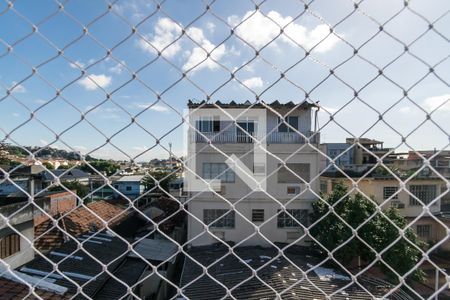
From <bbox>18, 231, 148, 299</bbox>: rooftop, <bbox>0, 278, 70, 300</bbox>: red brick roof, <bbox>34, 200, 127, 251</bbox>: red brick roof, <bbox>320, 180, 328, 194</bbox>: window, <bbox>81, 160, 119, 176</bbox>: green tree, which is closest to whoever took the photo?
<bbox>81, 160, 119, 176</bbox>: green tree

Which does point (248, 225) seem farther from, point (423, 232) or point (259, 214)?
point (423, 232)

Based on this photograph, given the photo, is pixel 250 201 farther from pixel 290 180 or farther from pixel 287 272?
pixel 287 272

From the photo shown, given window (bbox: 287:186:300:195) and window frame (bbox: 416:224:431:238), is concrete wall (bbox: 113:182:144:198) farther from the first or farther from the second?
window frame (bbox: 416:224:431:238)

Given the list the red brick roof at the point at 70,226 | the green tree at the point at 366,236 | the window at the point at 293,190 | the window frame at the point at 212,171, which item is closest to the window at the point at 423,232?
the window at the point at 293,190

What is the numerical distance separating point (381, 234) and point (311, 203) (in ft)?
7.73

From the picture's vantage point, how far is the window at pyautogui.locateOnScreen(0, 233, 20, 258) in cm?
534

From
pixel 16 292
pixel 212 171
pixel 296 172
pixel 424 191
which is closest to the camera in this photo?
pixel 16 292

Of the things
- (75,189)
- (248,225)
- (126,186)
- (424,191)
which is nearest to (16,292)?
(126,186)

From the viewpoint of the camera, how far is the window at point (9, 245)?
5342 millimetres

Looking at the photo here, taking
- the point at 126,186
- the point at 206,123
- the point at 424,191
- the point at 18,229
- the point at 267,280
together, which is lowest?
the point at 267,280

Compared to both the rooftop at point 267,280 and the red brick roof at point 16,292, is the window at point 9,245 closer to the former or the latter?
the red brick roof at point 16,292

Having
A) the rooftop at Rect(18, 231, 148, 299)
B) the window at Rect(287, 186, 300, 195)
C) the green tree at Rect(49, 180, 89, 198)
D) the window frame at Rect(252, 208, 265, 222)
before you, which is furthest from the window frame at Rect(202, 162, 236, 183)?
the green tree at Rect(49, 180, 89, 198)

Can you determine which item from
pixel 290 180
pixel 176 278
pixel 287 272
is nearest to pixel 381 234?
pixel 287 272

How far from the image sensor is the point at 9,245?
221 inches
